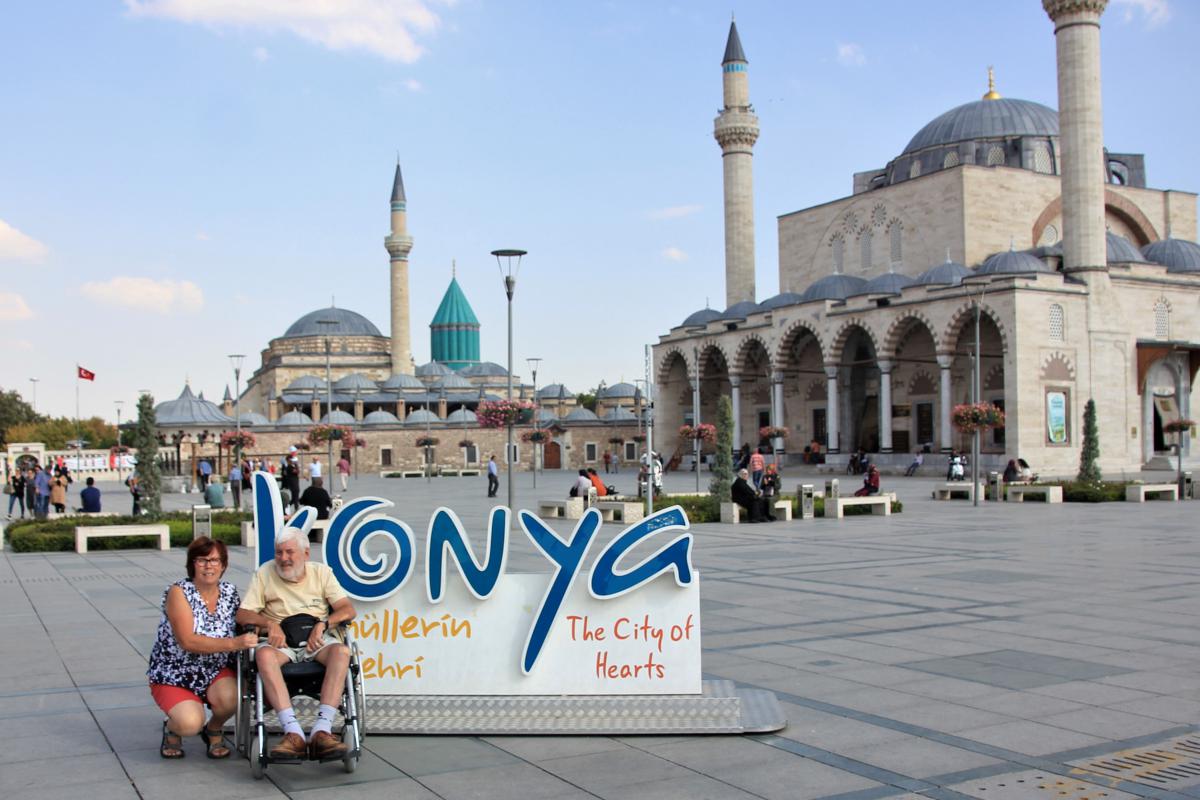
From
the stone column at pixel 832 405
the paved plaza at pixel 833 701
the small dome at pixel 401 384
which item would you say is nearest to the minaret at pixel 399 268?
the small dome at pixel 401 384

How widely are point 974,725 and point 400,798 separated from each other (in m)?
2.87

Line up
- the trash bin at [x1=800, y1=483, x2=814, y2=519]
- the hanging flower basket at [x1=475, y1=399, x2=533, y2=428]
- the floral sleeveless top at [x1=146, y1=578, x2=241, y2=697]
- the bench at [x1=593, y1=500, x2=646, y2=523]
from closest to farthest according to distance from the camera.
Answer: the floral sleeveless top at [x1=146, y1=578, x2=241, y2=697], the bench at [x1=593, y1=500, x2=646, y2=523], the trash bin at [x1=800, y1=483, x2=814, y2=519], the hanging flower basket at [x1=475, y1=399, x2=533, y2=428]

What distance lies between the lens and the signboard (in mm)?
36750

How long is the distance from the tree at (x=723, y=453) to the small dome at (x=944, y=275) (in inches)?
881

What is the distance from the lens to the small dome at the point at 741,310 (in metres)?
49.7

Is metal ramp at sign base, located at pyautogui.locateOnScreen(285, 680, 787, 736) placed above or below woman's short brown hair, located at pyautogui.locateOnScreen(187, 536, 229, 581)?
below

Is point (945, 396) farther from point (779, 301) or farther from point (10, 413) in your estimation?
point (10, 413)

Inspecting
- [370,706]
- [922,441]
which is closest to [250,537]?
[370,706]

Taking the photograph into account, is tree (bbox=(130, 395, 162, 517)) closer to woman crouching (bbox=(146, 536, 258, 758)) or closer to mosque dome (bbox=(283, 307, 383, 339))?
woman crouching (bbox=(146, 536, 258, 758))

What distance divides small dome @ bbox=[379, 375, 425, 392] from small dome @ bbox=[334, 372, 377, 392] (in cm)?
78

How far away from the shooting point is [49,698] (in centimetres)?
645

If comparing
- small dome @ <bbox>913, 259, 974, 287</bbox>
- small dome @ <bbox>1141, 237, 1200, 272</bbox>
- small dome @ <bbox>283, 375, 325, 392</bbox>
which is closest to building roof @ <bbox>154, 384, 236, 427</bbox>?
small dome @ <bbox>283, 375, 325, 392</bbox>

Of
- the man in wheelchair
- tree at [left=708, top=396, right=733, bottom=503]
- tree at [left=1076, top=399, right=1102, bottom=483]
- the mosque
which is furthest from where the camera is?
the mosque

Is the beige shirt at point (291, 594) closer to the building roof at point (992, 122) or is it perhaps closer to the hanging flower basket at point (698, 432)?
the hanging flower basket at point (698, 432)
